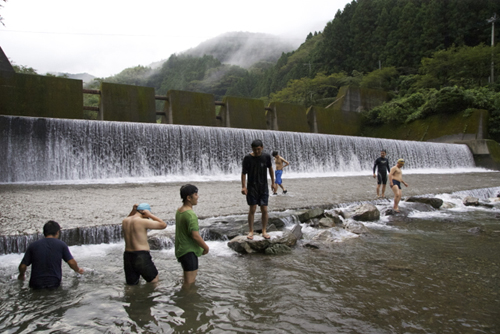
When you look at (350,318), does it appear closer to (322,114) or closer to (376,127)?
(322,114)

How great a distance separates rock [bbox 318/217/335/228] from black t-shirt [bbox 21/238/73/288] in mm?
4014

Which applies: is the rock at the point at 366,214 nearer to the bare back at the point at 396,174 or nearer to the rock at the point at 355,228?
the rock at the point at 355,228

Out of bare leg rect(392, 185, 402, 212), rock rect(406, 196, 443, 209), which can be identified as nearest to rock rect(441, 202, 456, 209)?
rock rect(406, 196, 443, 209)

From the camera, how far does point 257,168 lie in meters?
4.38

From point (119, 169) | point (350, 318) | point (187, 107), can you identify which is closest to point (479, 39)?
point (187, 107)

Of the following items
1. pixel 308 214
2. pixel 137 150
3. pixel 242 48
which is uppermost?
pixel 242 48

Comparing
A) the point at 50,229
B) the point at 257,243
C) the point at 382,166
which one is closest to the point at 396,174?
the point at 382,166

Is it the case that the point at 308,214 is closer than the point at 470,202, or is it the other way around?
the point at 308,214

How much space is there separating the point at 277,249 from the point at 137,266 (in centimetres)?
194

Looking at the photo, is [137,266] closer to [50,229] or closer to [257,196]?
[50,229]

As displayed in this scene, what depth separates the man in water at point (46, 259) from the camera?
2.88 meters

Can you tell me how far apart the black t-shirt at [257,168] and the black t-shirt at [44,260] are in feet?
7.49

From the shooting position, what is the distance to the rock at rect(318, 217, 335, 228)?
5759mm

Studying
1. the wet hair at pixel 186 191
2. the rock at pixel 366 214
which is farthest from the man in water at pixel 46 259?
the rock at pixel 366 214
